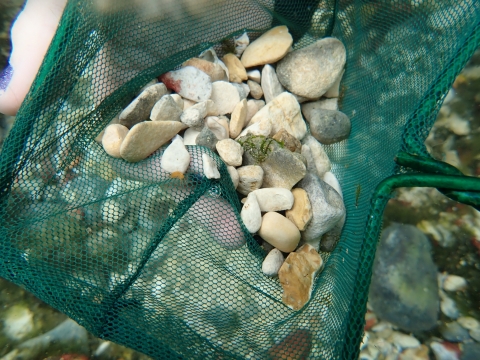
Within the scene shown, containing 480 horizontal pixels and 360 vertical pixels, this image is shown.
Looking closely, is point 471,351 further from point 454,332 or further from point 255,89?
point 255,89

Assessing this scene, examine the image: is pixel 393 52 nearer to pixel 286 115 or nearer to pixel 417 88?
pixel 417 88

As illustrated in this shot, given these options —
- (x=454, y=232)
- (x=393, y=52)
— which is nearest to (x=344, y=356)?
(x=454, y=232)

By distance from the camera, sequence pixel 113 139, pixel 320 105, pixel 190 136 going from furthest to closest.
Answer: pixel 320 105
pixel 190 136
pixel 113 139

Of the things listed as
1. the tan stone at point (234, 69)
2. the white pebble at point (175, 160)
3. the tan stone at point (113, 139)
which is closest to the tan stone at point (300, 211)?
the white pebble at point (175, 160)

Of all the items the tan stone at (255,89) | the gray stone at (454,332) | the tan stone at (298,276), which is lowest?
the gray stone at (454,332)

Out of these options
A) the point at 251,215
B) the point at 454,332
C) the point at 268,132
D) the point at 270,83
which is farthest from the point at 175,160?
the point at 454,332

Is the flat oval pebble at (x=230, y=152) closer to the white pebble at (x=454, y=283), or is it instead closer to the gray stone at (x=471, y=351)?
the white pebble at (x=454, y=283)
